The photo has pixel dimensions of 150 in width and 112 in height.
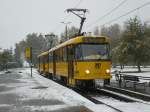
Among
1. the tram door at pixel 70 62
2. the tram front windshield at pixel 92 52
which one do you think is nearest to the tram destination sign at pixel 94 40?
the tram front windshield at pixel 92 52

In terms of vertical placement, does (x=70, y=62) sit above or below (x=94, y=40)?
below

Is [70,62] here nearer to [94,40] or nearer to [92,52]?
[92,52]

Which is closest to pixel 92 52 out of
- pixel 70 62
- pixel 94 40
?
pixel 94 40

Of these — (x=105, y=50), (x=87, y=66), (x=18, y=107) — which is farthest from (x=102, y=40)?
(x=18, y=107)

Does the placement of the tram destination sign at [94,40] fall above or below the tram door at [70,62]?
above

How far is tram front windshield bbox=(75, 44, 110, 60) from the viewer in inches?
900

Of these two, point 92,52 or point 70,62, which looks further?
point 70,62

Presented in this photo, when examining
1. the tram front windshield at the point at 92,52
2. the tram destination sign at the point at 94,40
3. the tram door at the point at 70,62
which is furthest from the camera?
the tram door at the point at 70,62

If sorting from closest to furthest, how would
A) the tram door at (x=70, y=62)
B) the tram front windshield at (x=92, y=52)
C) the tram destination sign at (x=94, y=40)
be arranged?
the tram front windshield at (x=92, y=52), the tram destination sign at (x=94, y=40), the tram door at (x=70, y=62)

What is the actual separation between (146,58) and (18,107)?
47.8 meters

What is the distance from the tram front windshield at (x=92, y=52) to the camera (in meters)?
22.9

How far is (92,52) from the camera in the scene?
2305 centimetres

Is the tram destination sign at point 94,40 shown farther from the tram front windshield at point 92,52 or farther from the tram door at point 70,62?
the tram door at point 70,62

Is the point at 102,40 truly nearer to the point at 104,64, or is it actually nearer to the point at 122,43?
the point at 104,64
